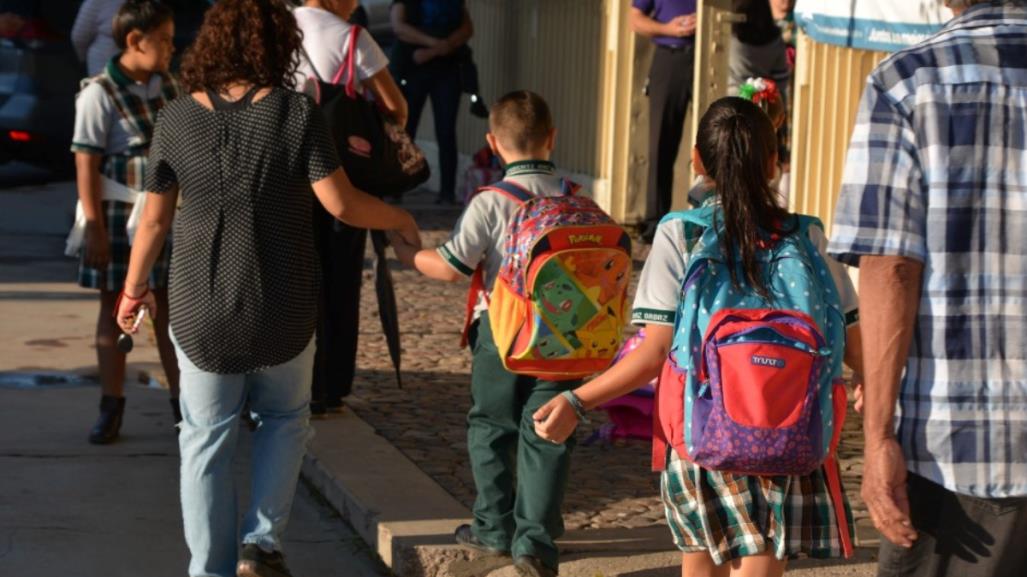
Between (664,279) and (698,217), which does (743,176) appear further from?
(664,279)

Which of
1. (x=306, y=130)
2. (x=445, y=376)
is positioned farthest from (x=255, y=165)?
(x=445, y=376)

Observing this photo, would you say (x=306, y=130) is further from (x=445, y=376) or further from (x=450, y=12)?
(x=450, y=12)

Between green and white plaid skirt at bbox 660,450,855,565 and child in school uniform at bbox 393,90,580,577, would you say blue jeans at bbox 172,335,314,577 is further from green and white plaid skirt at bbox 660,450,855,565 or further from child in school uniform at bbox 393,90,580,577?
green and white plaid skirt at bbox 660,450,855,565

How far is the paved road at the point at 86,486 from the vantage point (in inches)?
234

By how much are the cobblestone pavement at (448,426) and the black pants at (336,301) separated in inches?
10.2

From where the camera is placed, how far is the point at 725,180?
13.5 feet

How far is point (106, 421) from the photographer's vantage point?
7375 millimetres

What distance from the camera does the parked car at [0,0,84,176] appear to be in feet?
47.5

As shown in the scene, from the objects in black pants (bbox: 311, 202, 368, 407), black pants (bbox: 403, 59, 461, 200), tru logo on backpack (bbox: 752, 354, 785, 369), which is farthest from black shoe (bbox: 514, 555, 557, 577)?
black pants (bbox: 403, 59, 461, 200)

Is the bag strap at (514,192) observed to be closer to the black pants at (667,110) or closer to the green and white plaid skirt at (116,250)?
the green and white plaid skirt at (116,250)

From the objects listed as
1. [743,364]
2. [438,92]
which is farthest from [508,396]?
[438,92]

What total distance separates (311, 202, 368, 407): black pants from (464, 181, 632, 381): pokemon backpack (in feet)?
6.73

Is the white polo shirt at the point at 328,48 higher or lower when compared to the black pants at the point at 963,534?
higher

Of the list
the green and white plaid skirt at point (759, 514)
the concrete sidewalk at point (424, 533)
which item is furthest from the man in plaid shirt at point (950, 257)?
the concrete sidewalk at point (424, 533)
